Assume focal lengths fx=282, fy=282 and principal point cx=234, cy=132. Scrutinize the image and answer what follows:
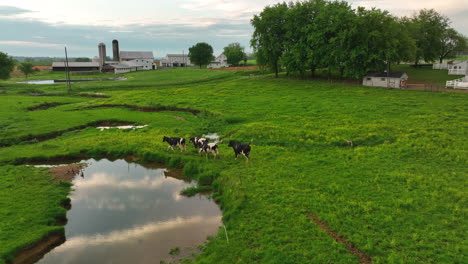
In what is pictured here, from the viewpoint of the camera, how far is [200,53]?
13775 centimetres

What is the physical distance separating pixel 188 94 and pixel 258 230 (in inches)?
1847

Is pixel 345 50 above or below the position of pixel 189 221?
above

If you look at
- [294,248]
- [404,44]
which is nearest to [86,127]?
[294,248]

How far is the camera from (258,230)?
1384 cm

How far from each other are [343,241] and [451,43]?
325 feet

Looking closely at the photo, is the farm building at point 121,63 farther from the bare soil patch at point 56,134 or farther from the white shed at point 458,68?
the white shed at point 458,68

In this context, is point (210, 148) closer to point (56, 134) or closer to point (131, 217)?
point (131, 217)

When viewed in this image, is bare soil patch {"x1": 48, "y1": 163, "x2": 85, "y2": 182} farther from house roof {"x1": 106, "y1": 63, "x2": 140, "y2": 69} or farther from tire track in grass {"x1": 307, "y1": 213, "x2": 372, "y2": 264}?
house roof {"x1": 106, "y1": 63, "x2": 140, "y2": 69}

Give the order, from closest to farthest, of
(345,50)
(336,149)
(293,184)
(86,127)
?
(293,184) → (336,149) → (86,127) → (345,50)

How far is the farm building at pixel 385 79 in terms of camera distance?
5509 cm

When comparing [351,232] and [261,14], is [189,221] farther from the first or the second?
[261,14]

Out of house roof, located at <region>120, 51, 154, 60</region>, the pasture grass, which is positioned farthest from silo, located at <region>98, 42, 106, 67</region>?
the pasture grass

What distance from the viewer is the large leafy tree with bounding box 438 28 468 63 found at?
271ft

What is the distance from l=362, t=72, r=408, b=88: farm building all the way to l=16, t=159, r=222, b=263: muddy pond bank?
49.4m
